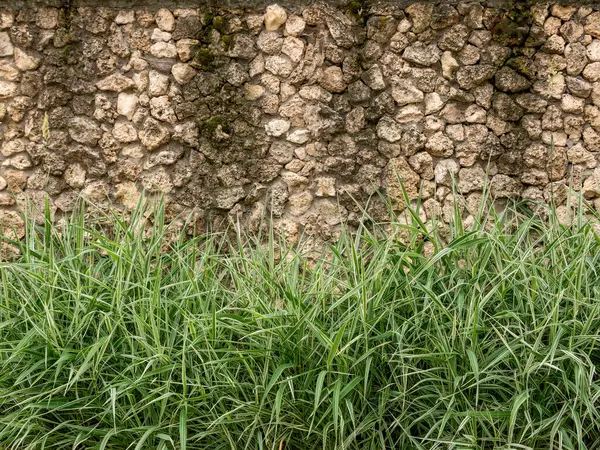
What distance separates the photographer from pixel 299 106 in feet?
13.3

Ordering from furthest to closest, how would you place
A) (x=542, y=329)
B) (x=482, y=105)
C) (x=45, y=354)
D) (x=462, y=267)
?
(x=482, y=105) → (x=462, y=267) → (x=45, y=354) → (x=542, y=329)

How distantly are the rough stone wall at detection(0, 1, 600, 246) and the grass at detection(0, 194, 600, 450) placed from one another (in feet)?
A: 2.20

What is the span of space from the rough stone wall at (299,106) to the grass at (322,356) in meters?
0.67

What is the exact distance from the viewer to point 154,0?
4066 millimetres

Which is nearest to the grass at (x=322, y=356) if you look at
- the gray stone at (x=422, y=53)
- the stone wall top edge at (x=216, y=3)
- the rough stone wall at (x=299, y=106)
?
the rough stone wall at (x=299, y=106)

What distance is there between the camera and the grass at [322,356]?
2959 millimetres

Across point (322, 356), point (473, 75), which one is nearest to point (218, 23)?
point (473, 75)

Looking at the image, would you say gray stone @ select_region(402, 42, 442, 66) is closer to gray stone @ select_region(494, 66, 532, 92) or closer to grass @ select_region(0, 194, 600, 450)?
gray stone @ select_region(494, 66, 532, 92)

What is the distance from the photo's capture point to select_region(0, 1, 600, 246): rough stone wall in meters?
3.94

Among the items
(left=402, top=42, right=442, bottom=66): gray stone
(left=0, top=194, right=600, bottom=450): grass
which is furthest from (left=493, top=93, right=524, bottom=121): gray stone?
(left=0, top=194, right=600, bottom=450): grass

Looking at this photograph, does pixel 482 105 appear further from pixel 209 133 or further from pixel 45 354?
pixel 45 354

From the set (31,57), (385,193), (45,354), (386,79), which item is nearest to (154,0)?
(31,57)

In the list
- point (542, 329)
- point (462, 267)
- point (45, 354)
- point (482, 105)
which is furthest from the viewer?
point (482, 105)

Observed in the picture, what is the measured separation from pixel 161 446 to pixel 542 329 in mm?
1457
